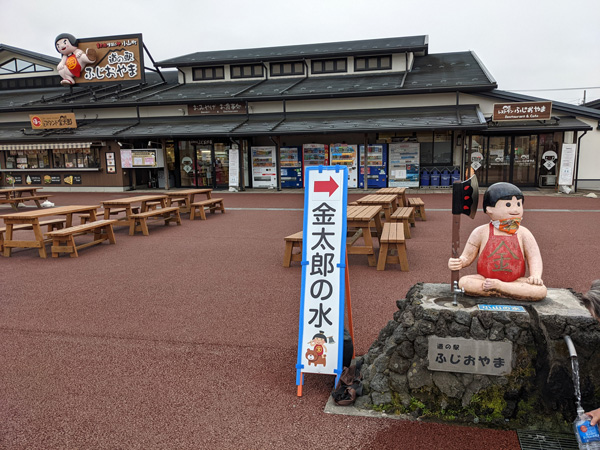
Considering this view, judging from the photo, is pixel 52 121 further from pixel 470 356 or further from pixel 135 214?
pixel 470 356

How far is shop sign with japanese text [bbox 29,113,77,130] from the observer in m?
19.5

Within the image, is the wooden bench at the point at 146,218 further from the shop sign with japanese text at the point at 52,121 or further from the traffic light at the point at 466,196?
the shop sign with japanese text at the point at 52,121

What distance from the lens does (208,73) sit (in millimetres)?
21812

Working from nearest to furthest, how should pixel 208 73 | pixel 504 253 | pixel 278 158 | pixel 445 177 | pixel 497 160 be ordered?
1. pixel 504 253
2. pixel 445 177
3. pixel 497 160
4. pixel 278 158
5. pixel 208 73

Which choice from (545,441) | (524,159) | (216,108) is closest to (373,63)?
(216,108)

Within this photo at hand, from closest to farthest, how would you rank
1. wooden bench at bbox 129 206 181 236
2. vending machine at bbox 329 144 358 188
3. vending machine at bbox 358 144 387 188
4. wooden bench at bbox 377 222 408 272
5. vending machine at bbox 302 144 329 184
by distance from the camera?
wooden bench at bbox 377 222 408 272 → wooden bench at bbox 129 206 181 236 → vending machine at bbox 358 144 387 188 → vending machine at bbox 329 144 358 188 → vending machine at bbox 302 144 329 184

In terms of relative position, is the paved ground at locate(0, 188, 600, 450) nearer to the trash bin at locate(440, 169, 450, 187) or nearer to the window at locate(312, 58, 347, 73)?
the trash bin at locate(440, 169, 450, 187)

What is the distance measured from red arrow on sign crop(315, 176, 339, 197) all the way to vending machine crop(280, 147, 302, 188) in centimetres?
1586

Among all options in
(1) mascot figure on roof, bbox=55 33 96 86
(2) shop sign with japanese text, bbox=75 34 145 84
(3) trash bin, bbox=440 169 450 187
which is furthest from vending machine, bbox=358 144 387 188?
(1) mascot figure on roof, bbox=55 33 96 86

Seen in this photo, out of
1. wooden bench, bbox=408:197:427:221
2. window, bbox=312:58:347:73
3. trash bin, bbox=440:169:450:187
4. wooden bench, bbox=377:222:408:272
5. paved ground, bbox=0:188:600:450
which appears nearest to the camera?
paved ground, bbox=0:188:600:450

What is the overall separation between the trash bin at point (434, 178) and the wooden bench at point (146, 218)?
35.6 feet

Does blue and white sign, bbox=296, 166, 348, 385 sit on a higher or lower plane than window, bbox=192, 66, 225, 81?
lower

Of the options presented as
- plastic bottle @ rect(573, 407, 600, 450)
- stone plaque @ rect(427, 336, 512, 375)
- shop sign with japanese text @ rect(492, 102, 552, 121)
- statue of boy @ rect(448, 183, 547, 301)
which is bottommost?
plastic bottle @ rect(573, 407, 600, 450)

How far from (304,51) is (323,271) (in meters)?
20.4
